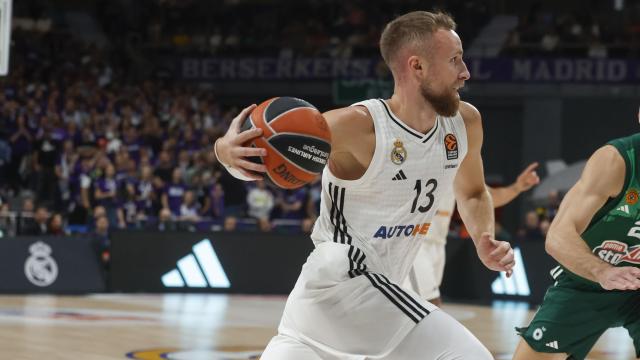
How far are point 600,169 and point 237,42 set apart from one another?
79.6 feet

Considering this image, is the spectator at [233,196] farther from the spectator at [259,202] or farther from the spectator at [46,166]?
the spectator at [46,166]

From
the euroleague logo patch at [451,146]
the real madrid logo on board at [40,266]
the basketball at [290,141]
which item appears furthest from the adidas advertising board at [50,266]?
the basketball at [290,141]

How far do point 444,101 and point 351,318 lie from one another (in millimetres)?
1024

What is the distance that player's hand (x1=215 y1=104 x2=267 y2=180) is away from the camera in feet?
14.4

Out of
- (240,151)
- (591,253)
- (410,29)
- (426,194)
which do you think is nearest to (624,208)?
(591,253)

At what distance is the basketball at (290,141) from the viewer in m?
4.48

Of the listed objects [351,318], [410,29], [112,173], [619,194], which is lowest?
[112,173]

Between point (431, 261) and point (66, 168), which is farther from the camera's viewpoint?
point (66, 168)

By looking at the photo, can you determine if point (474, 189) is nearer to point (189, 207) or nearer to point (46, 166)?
point (189, 207)

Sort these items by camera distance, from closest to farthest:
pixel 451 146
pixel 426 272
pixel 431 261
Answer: pixel 451 146 < pixel 426 272 < pixel 431 261

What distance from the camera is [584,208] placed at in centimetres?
569

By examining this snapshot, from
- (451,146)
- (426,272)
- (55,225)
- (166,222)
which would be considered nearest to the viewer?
(451,146)

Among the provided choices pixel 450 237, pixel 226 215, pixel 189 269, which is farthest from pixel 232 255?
pixel 450 237

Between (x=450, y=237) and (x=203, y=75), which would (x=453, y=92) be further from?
(x=203, y=75)
